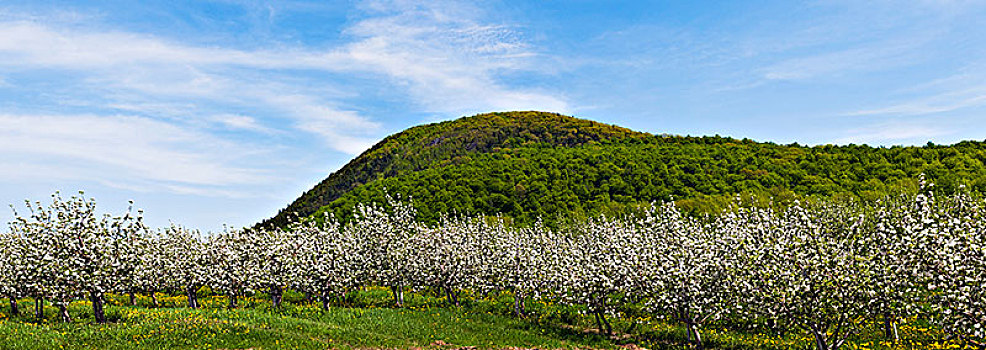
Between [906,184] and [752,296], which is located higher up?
[906,184]

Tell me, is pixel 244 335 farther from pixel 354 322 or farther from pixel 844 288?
pixel 844 288

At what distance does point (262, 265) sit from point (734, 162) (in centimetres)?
9275

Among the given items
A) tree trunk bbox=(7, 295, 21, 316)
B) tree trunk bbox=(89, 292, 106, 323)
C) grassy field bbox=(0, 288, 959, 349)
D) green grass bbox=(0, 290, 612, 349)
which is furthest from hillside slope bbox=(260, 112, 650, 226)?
tree trunk bbox=(89, 292, 106, 323)

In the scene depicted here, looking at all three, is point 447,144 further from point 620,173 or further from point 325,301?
point 325,301

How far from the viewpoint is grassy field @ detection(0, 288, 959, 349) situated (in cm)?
2408

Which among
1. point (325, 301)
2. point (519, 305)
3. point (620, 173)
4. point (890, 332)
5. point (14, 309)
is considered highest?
point (620, 173)

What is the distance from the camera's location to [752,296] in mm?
22344

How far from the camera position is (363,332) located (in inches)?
1143

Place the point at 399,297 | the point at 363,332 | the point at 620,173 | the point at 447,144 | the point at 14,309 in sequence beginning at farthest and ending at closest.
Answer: the point at 447,144 < the point at 620,173 < the point at 399,297 < the point at 14,309 < the point at 363,332

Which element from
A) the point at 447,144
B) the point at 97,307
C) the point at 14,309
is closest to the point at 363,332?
the point at 97,307

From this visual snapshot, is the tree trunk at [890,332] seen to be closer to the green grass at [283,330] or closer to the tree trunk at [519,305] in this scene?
the green grass at [283,330]

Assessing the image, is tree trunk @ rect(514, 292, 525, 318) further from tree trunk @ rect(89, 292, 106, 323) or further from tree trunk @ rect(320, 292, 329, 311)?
tree trunk @ rect(89, 292, 106, 323)

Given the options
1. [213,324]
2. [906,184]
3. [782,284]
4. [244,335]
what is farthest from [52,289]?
[906,184]

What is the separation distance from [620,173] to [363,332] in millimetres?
85680
